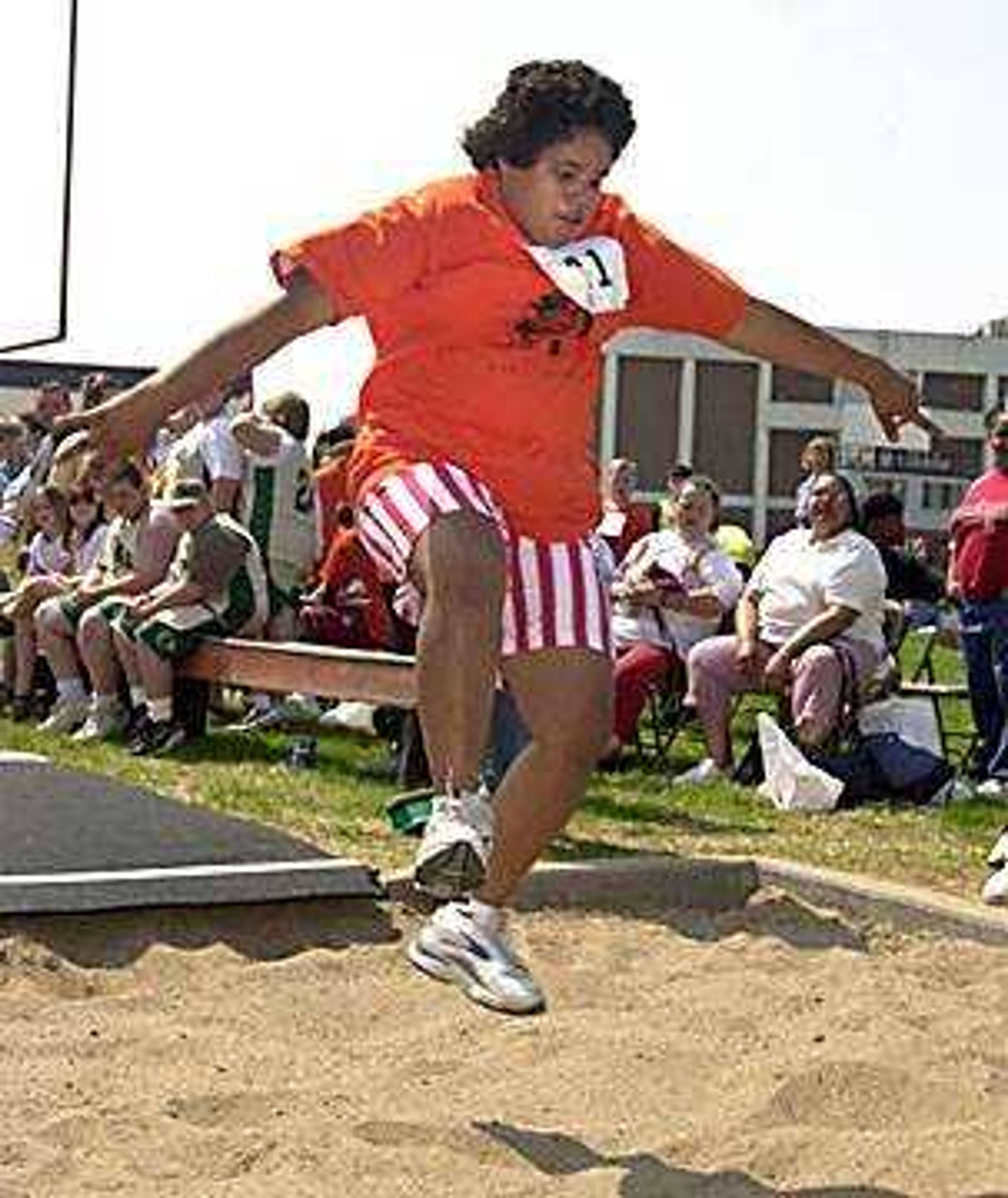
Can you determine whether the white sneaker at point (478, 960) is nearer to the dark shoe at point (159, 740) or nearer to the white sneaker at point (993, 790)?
the white sneaker at point (993, 790)

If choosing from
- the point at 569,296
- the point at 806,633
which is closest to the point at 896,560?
the point at 806,633

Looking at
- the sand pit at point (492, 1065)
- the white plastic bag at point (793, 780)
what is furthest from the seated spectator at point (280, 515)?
the sand pit at point (492, 1065)

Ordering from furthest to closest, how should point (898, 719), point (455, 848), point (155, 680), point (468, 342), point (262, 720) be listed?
1. point (262, 720)
2. point (155, 680)
3. point (898, 719)
4. point (468, 342)
5. point (455, 848)

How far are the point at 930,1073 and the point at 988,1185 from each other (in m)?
0.72

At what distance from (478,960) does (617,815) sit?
12.9ft

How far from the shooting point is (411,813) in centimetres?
758

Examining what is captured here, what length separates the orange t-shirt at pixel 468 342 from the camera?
4504 millimetres

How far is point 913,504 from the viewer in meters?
55.9

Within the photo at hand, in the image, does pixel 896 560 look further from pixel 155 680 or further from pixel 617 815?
pixel 155 680

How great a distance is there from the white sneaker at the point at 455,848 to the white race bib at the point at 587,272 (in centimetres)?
99

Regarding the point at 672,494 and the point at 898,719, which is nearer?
the point at 898,719

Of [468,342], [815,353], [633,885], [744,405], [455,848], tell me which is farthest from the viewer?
[744,405]

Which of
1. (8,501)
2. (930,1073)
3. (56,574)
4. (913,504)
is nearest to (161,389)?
(930,1073)

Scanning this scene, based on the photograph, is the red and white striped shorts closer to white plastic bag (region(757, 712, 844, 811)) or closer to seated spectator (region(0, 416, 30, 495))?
white plastic bag (region(757, 712, 844, 811))
